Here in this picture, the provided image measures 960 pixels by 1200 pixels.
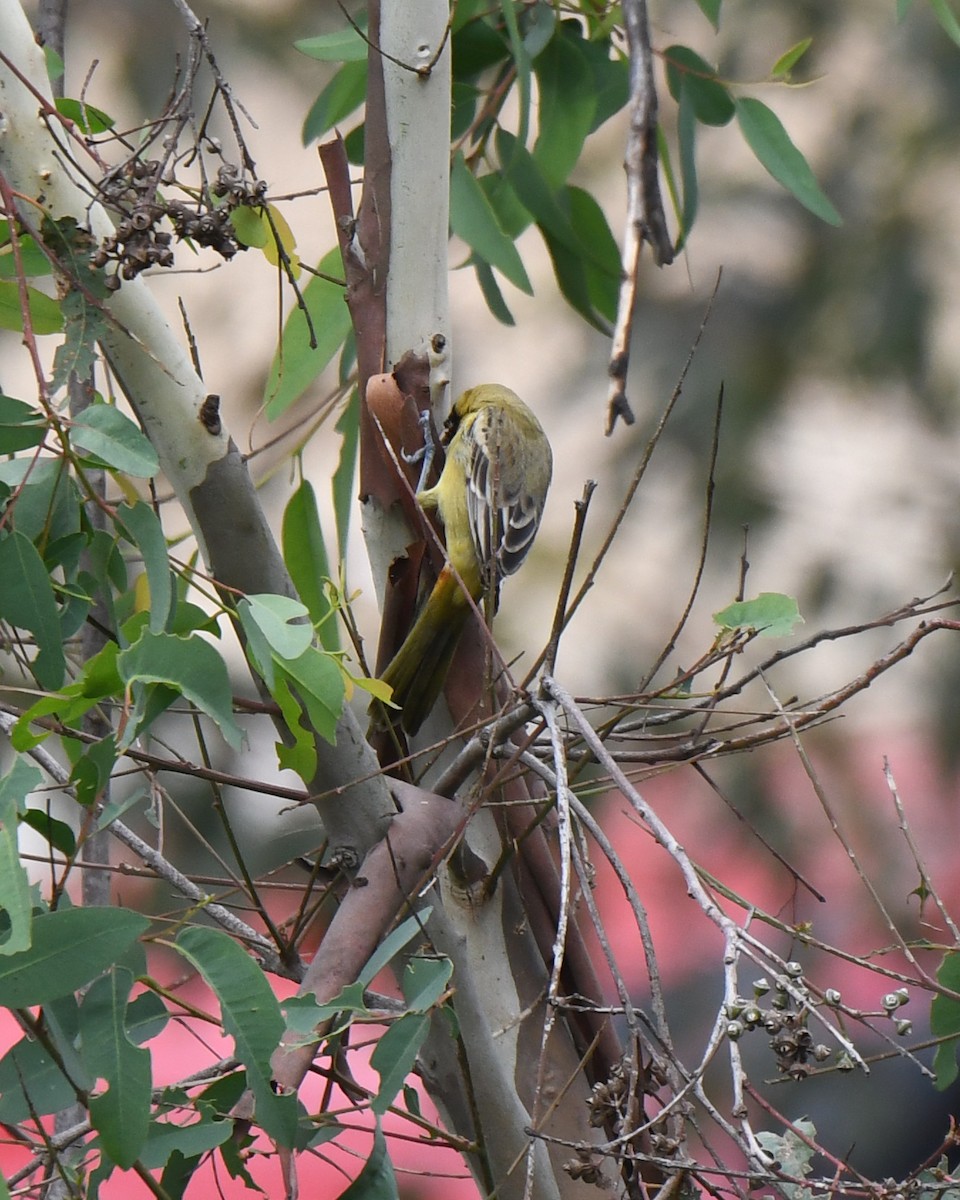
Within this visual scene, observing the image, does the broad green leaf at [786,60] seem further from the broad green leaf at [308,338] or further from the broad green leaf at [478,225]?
the broad green leaf at [308,338]

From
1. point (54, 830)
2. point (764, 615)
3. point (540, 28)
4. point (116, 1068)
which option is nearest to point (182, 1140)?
point (116, 1068)

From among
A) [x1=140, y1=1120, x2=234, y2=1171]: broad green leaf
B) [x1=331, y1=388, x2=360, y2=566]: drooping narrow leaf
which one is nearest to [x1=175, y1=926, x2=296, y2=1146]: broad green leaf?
[x1=140, y1=1120, x2=234, y2=1171]: broad green leaf

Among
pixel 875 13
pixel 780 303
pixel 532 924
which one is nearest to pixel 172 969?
pixel 532 924

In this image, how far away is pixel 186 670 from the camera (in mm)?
790

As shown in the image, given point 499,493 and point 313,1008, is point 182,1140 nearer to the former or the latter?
point 313,1008

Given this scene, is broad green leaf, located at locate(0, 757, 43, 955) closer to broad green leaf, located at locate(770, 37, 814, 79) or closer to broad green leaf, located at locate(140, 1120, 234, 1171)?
broad green leaf, located at locate(140, 1120, 234, 1171)

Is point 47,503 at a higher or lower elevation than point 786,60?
lower

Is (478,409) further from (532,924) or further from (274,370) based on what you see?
(532,924)

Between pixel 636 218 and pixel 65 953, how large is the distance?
1.70 ft

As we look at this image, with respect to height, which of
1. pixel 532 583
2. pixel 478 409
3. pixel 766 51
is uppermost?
pixel 766 51

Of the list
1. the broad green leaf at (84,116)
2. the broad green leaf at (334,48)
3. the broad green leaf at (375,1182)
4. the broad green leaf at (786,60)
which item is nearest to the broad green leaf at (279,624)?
the broad green leaf at (375,1182)

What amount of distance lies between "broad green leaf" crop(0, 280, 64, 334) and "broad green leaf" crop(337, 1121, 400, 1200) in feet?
2.43

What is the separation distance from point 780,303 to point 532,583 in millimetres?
1324

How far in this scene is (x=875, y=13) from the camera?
4.29m
